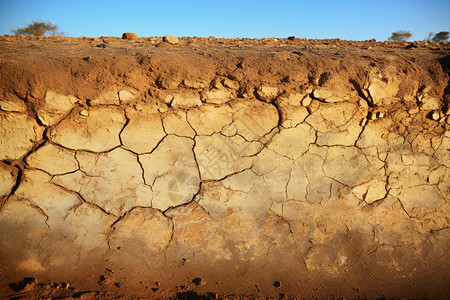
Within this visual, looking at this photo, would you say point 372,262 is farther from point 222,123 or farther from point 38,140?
point 38,140

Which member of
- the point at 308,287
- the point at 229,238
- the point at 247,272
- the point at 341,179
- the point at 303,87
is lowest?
the point at 308,287

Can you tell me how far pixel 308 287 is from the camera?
203cm

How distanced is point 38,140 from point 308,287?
7.61 ft

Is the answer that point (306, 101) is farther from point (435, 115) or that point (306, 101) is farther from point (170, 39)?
point (170, 39)

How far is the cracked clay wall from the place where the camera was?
194cm

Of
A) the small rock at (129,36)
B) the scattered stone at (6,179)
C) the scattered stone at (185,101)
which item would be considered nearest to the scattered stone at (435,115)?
the scattered stone at (185,101)

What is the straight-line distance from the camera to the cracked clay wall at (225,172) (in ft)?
6.36

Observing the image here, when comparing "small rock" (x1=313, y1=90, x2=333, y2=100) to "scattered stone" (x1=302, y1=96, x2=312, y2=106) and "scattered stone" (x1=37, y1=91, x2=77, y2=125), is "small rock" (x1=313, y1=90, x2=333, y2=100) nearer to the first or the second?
"scattered stone" (x1=302, y1=96, x2=312, y2=106)

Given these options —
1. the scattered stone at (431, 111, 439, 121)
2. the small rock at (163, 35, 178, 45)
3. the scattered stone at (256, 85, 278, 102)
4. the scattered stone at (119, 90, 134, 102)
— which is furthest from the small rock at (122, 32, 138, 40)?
the scattered stone at (431, 111, 439, 121)

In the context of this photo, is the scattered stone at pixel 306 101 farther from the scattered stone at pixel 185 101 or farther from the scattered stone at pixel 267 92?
the scattered stone at pixel 185 101

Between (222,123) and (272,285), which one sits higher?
(222,123)

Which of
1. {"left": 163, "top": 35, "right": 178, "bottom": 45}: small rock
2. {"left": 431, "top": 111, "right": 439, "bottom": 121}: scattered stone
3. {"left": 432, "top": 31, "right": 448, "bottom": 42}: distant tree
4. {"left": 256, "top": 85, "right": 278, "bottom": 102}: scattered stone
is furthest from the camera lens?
{"left": 432, "top": 31, "right": 448, "bottom": 42}: distant tree

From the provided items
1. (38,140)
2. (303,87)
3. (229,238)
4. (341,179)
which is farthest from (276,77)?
(38,140)

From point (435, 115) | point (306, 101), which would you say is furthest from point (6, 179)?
point (435, 115)
